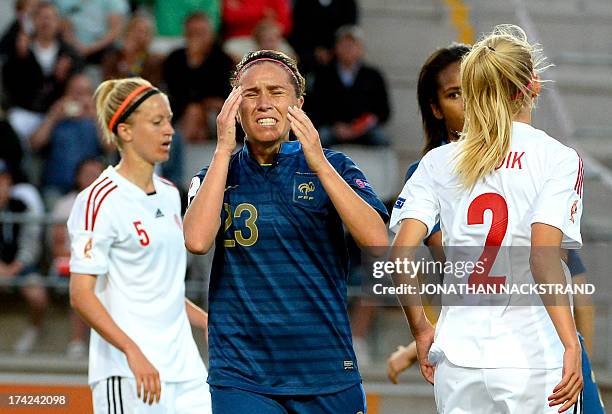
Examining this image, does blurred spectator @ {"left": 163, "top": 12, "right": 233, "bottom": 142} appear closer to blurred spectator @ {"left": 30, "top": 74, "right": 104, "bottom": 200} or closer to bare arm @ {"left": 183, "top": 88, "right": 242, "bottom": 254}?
blurred spectator @ {"left": 30, "top": 74, "right": 104, "bottom": 200}

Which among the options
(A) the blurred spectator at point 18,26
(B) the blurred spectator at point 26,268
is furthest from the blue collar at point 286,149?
(A) the blurred spectator at point 18,26

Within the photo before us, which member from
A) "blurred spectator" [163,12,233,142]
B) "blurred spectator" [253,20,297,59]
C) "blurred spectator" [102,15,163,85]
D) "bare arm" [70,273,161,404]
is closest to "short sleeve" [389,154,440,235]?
"bare arm" [70,273,161,404]

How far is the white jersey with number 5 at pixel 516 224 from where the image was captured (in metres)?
4.02

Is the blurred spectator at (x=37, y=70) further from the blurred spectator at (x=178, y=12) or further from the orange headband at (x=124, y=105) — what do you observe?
the orange headband at (x=124, y=105)

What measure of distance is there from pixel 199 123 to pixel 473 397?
692 cm

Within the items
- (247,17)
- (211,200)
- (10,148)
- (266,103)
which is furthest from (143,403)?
(247,17)

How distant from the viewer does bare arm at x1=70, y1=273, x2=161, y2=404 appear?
17.1 feet

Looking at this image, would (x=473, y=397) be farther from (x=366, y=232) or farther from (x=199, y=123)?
(x=199, y=123)

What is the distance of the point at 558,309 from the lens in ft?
12.8

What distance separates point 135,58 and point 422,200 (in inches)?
296

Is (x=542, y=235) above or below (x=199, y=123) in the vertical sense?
below

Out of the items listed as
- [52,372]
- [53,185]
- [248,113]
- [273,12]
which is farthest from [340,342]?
[273,12]

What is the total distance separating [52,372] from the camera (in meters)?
8.99
